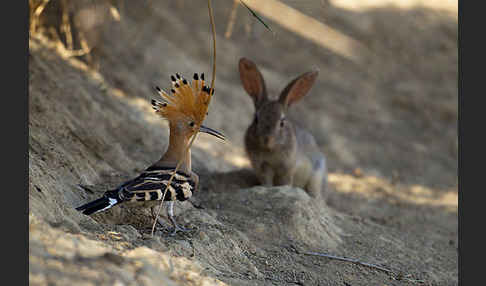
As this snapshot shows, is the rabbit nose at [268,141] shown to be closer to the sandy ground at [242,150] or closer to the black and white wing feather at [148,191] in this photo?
the sandy ground at [242,150]

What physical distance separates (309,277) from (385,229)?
96.3 inches

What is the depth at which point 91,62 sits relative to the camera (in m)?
8.84

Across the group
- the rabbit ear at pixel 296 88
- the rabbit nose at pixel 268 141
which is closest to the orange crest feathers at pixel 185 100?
the rabbit nose at pixel 268 141

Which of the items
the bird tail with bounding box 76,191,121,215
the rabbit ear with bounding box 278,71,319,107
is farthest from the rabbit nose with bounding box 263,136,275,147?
the bird tail with bounding box 76,191,121,215

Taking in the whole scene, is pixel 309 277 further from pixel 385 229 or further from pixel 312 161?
pixel 312 161

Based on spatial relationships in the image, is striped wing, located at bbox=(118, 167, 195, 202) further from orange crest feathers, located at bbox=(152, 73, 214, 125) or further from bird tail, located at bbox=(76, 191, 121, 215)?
orange crest feathers, located at bbox=(152, 73, 214, 125)

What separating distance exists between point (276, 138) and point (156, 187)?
3141 millimetres

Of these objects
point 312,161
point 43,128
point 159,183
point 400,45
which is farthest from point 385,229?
point 400,45

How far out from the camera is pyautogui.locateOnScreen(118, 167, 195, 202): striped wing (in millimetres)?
4359

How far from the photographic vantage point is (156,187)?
4426mm

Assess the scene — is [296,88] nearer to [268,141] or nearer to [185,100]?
[268,141]

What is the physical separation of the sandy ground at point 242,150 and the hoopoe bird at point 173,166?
0.77 ft

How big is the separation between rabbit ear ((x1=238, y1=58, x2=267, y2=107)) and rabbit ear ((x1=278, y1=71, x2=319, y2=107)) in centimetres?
32

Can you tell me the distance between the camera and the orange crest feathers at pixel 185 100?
174 inches
